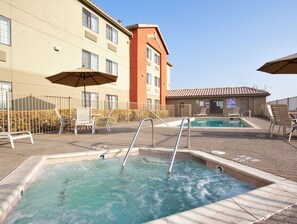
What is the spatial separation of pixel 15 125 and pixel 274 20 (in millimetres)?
15617

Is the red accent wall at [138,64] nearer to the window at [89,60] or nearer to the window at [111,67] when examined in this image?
the window at [111,67]

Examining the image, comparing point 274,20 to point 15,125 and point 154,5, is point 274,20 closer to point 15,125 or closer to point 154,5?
point 154,5

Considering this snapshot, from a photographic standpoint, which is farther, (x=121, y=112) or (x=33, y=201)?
(x=121, y=112)

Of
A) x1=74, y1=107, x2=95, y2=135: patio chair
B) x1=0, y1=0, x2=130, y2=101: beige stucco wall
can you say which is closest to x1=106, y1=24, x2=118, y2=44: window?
x1=0, y1=0, x2=130, y2=101: beige stucco wall

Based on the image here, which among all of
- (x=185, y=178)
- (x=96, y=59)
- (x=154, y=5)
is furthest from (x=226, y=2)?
(x=185, y=178)

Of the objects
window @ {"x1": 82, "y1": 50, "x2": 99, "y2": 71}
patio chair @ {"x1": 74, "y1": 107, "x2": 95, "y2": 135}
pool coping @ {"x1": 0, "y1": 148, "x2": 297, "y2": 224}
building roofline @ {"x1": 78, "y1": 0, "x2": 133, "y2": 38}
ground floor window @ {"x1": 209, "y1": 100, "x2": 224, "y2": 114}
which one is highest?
building roofline @ {"x1": 78, "y1": 0, "x2": 133, "y2": 38}

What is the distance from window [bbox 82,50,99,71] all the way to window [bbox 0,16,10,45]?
17.7 ft

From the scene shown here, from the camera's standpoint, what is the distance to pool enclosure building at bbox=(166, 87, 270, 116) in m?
29.1

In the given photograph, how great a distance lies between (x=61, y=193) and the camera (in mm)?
3490

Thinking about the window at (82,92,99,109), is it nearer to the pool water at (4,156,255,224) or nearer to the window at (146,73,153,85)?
the window at (146,73,153,85)

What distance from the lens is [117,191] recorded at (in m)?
3.66

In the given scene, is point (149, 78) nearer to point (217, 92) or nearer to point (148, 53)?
point (148, 53)

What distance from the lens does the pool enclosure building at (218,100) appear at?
95.4ft

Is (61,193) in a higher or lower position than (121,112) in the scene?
lower
